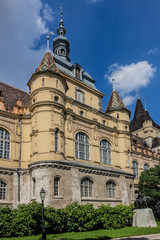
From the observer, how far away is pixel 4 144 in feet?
86.0

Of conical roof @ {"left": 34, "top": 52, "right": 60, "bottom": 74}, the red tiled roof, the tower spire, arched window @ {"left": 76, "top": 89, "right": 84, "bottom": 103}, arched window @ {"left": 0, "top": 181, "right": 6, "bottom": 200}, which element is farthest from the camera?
the tower spire

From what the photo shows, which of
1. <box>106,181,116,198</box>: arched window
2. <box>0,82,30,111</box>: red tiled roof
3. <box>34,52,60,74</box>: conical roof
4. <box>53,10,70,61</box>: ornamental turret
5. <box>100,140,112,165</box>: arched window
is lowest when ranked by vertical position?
<box>106,181,116,198</box>: arched window

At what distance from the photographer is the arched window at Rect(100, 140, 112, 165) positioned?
3276cm

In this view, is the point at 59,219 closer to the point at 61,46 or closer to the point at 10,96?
the point at 10,96

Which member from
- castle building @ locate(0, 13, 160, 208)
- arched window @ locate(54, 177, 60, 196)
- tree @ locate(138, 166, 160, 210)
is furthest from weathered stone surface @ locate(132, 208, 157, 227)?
tree @ locate(138, 166, 160, 210)

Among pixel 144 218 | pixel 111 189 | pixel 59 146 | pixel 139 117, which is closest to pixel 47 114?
pixel 59 146

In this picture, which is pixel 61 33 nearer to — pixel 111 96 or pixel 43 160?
pixel 111 96

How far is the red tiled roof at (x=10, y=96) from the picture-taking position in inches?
1154

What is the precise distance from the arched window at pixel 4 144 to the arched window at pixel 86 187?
872 centimetres

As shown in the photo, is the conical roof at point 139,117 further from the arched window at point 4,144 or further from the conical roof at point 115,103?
the arched window at point 4,144

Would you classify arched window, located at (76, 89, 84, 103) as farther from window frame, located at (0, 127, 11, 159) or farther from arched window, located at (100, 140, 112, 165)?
window frame, located at (0, 127, 11, 159)

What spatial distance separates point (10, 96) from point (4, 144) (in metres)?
7.40

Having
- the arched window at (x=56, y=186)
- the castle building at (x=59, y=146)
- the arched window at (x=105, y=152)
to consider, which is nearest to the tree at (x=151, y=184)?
the castle building at (x=59, y=146)

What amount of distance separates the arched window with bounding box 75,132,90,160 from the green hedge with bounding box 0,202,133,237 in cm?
825
